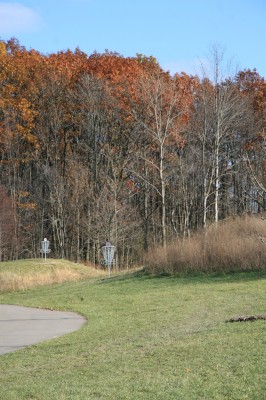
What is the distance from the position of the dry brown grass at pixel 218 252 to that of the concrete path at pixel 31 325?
9.82 metres

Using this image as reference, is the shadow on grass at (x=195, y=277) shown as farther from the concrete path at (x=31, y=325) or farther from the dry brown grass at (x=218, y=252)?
the concrete path at (x=31, y=325)

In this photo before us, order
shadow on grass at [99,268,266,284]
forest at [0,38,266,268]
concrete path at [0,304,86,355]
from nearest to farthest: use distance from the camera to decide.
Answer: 1. concrete path at [0,304,86,355]
2. shadow on grass at [99,268,266,284]
3. forest at [0,38,266,268]

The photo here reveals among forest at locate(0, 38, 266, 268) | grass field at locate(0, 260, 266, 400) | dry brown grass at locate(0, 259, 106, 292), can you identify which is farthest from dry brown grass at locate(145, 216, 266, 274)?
forest at locate(0, 38, 266, 268)

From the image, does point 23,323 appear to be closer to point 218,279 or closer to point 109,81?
point 218,279

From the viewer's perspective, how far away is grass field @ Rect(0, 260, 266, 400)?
633cm

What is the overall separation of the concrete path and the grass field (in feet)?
1.53

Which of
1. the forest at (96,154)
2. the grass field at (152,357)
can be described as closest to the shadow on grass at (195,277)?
the grass field at (152,357)

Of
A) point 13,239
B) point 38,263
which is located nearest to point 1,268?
point 38,263

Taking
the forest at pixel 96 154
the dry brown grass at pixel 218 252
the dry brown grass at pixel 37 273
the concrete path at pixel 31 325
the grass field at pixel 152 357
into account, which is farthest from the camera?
the forest at pixel 96 154

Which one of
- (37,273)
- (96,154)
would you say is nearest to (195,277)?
(37,273)

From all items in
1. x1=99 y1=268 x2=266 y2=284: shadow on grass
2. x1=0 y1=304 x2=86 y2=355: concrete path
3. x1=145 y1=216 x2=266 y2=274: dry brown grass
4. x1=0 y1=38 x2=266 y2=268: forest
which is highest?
x1=0 y1=38 x2=266 y2=268: forest

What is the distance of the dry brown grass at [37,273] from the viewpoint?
26.7 m

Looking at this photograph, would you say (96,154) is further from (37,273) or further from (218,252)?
(218,252)

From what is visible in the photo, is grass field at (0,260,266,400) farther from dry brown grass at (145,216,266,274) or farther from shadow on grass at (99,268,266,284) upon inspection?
dry brown grass at (145,216,266,274)
